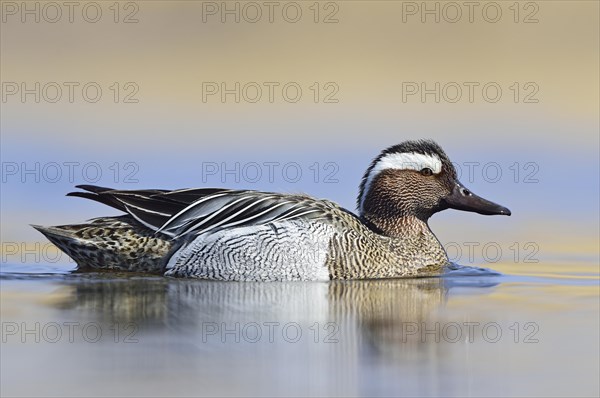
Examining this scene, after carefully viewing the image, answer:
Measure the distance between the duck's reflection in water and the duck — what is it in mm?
214

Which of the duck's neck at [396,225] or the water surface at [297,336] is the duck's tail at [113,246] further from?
the duck's neck at [396,225]

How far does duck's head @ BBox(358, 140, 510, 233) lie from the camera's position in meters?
10.4

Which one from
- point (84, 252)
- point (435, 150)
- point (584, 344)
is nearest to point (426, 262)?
point (435, 150)

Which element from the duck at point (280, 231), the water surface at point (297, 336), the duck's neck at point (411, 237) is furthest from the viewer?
the duck's neck at point (411, 237)

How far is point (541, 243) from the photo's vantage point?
11234mm

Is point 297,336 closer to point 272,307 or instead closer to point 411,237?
point 272,307

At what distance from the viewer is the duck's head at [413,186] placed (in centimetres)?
1045

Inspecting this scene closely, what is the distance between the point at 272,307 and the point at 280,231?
1.58 metres

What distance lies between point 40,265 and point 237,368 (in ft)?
13.6

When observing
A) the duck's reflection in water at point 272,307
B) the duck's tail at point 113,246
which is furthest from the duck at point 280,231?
the duck's reflection in water at point 272,307

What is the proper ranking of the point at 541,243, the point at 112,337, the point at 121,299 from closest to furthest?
the point at 112,337 → the point at 121,299 → the point at 541,243

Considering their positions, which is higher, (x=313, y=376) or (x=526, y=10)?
(x=526, y=10)

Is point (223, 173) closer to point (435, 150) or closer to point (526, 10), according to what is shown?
point (435, 150)

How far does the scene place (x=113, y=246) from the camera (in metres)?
9.97
